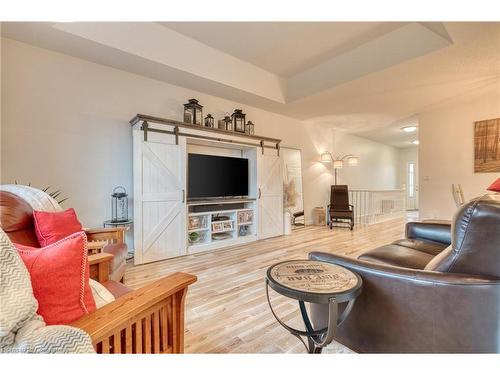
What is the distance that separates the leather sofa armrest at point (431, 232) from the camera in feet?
7.14

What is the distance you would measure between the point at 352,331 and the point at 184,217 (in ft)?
8.48

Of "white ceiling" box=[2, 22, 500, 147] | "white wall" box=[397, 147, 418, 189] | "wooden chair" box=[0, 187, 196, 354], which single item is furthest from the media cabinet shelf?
"white wall" box=[397, 147, 418, 189]

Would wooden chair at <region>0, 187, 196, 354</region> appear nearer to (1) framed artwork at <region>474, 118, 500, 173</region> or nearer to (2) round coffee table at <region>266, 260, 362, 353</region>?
(2) round coffee table at <region>266, 260, 362, 353</region>

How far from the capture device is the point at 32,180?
104 inches

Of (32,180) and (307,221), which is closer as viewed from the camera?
(32,180)

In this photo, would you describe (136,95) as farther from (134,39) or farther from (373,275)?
(373,275)

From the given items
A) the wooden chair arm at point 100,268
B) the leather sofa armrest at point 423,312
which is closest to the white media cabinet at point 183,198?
the wooden chair arm at point 100,268

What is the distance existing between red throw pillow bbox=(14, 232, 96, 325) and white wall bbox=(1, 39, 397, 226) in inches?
99.8

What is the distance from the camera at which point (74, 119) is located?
288 cm

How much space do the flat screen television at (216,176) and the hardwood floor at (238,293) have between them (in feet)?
Answer: 3.14

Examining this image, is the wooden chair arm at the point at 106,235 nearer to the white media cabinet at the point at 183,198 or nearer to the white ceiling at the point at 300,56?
the white media cabinet at the point at 183,198

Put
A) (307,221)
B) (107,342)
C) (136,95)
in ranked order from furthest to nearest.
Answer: (307,221) < (136,95) < (107,342)

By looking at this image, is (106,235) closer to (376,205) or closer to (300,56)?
(300,56)

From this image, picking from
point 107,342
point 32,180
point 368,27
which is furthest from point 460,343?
point 32,180
